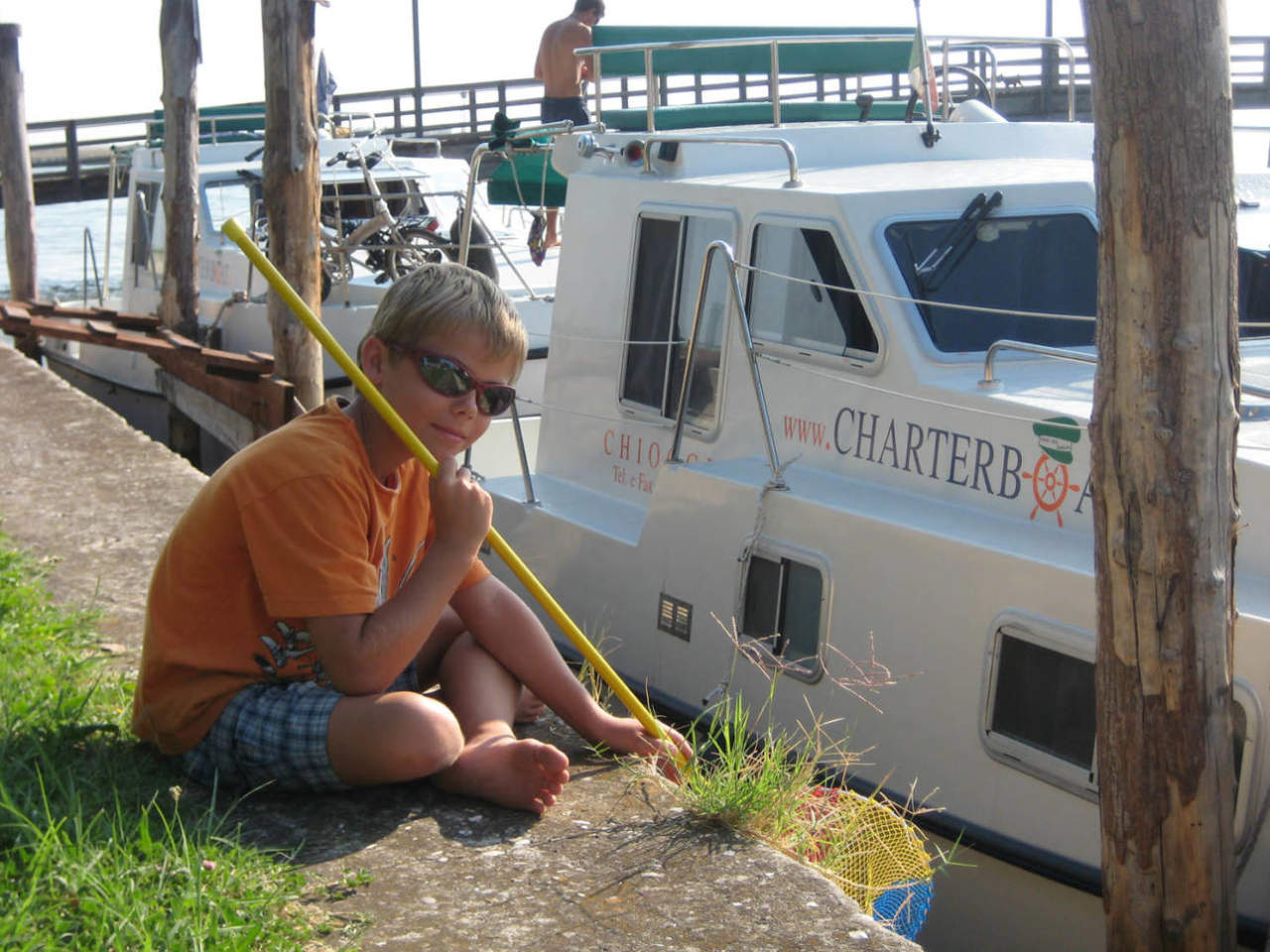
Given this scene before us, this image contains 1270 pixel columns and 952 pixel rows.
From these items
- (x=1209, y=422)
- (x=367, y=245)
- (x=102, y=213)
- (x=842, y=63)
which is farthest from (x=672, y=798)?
(x=102, y=213)

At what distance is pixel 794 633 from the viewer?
4.95 meters

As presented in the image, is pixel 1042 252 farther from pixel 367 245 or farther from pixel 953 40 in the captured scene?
pixel 367 245

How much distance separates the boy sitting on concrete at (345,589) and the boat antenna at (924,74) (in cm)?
375

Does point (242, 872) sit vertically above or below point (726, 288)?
below

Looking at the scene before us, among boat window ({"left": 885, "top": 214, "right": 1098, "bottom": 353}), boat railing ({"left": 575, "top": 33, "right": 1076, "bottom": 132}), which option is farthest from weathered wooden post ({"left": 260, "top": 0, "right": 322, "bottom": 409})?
boat window ({"left": 885, "top": 214, "right": 1098, "bottom": 353})

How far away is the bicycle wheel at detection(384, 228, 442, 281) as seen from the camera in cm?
1148

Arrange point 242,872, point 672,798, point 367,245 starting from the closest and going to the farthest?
1. point 242,872
2. point 672,798
3. point 367,245

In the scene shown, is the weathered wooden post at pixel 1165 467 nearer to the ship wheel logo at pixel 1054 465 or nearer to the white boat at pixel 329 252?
the ship wheel logo at pixel 1054 465

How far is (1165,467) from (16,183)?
15.9m

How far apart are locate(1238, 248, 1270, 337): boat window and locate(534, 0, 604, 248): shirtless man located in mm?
5369

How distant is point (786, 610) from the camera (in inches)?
195

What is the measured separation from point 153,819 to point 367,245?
8.77m

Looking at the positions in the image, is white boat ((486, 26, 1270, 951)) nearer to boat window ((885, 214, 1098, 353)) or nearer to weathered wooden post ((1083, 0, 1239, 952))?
boat window ((885, 214, 1098, 353))

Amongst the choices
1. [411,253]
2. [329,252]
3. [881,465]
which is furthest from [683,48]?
[329,252]
